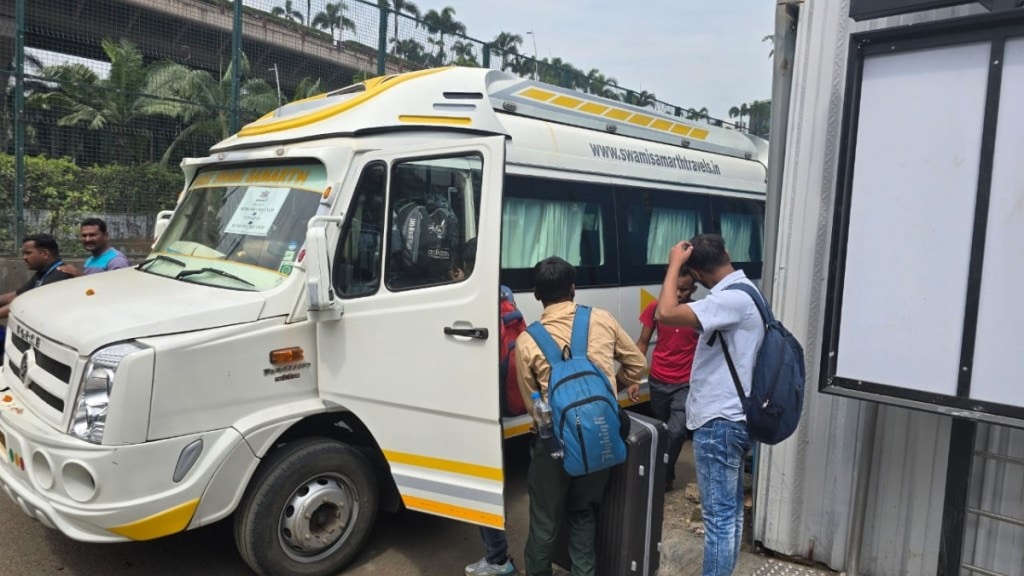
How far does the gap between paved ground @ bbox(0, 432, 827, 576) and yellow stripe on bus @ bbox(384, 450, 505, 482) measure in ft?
2.31

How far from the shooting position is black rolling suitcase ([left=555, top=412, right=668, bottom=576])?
3236 millimetres

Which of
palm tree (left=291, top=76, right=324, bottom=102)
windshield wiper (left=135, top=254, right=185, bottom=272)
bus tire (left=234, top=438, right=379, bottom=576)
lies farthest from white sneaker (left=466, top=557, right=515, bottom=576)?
palm tree (left=291, top=76, right=324, bottom=102)

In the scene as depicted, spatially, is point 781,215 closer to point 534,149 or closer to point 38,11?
point 534,149

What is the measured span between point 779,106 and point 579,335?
5.86 ft

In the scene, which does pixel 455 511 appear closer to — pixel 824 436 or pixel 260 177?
pixel 824 436

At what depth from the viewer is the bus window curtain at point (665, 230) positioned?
20.1ft

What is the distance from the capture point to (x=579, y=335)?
311cm

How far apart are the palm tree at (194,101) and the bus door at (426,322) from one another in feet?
17.7

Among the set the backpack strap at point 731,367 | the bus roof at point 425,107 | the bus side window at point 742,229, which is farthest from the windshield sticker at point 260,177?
the bus side window at point 742,229

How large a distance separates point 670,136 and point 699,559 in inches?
160

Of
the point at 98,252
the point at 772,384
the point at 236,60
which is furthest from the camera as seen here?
the point at 236,60

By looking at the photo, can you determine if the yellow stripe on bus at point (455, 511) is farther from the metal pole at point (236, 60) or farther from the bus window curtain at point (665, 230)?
the metal pole at point (236, 60)

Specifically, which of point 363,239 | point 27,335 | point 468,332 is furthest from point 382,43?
point 468,332

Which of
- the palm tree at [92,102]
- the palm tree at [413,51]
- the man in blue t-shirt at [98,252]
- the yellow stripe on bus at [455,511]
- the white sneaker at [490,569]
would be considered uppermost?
the palm tree at [413,51]
